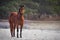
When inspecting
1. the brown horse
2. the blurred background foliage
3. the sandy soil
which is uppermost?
the blurred background foliage

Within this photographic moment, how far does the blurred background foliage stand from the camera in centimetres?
345

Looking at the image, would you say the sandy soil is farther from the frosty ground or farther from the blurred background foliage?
the blurred background foliage

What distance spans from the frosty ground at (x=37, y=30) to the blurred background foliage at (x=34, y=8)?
8 centimetres

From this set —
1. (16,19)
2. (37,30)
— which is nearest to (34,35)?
(37,30)

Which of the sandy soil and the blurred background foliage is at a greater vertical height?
the blurred background foliage

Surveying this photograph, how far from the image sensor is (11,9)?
3445mm

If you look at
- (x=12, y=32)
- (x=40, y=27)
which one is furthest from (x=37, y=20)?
(x=12, y=32)

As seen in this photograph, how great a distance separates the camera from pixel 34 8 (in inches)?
136

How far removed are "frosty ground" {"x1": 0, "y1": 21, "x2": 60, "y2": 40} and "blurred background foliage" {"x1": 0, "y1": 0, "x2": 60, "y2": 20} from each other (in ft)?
0.26

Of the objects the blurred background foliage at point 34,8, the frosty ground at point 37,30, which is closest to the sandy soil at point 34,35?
the frosty ground at point 37,30

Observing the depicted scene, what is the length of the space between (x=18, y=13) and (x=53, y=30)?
0.44 meters

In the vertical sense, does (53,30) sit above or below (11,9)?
below

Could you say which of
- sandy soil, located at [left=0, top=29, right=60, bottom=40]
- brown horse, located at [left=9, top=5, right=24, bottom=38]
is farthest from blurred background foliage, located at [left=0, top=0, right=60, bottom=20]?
sandy soil, located at [left=0, top=29, right=60, bottom=40]

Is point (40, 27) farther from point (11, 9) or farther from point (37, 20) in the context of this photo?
point (11, 9)
